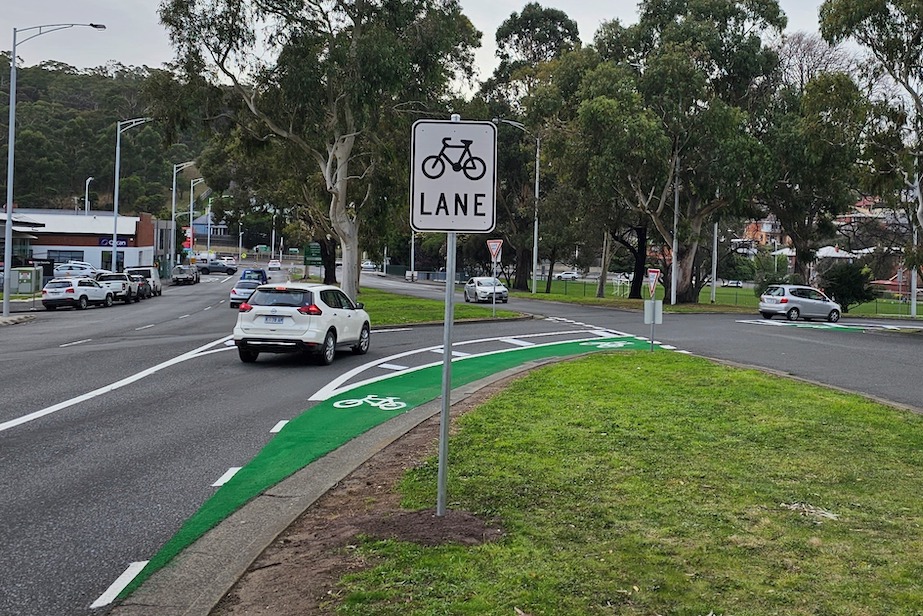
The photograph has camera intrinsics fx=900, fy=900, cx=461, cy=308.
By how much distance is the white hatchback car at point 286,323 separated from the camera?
58.4 ft

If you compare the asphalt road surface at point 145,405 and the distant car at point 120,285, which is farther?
the distant car at point 120,285

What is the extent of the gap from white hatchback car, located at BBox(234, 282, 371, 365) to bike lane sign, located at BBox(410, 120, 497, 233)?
11.7 meters

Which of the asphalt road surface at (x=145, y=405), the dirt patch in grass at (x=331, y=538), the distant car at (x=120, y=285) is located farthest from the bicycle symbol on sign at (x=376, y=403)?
the distant car at (x=120, y=285)

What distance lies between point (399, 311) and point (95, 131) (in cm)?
9194

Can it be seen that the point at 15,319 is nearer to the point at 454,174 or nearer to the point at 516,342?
Answer: the point at 516,342

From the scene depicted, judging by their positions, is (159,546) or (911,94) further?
(911,94)

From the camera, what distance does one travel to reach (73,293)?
132 feet

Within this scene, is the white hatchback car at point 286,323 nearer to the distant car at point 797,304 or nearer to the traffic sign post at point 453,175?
the traffic sign post at point 453,175

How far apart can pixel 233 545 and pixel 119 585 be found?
0.96 metres

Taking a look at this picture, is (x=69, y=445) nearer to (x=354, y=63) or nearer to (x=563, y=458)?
(x=563, y=458)

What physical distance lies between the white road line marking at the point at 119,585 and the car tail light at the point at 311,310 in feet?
39.5

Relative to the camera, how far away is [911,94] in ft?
106

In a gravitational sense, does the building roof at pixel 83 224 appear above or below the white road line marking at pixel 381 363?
above

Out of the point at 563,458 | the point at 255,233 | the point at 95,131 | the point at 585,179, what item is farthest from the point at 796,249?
the point at 255,233
